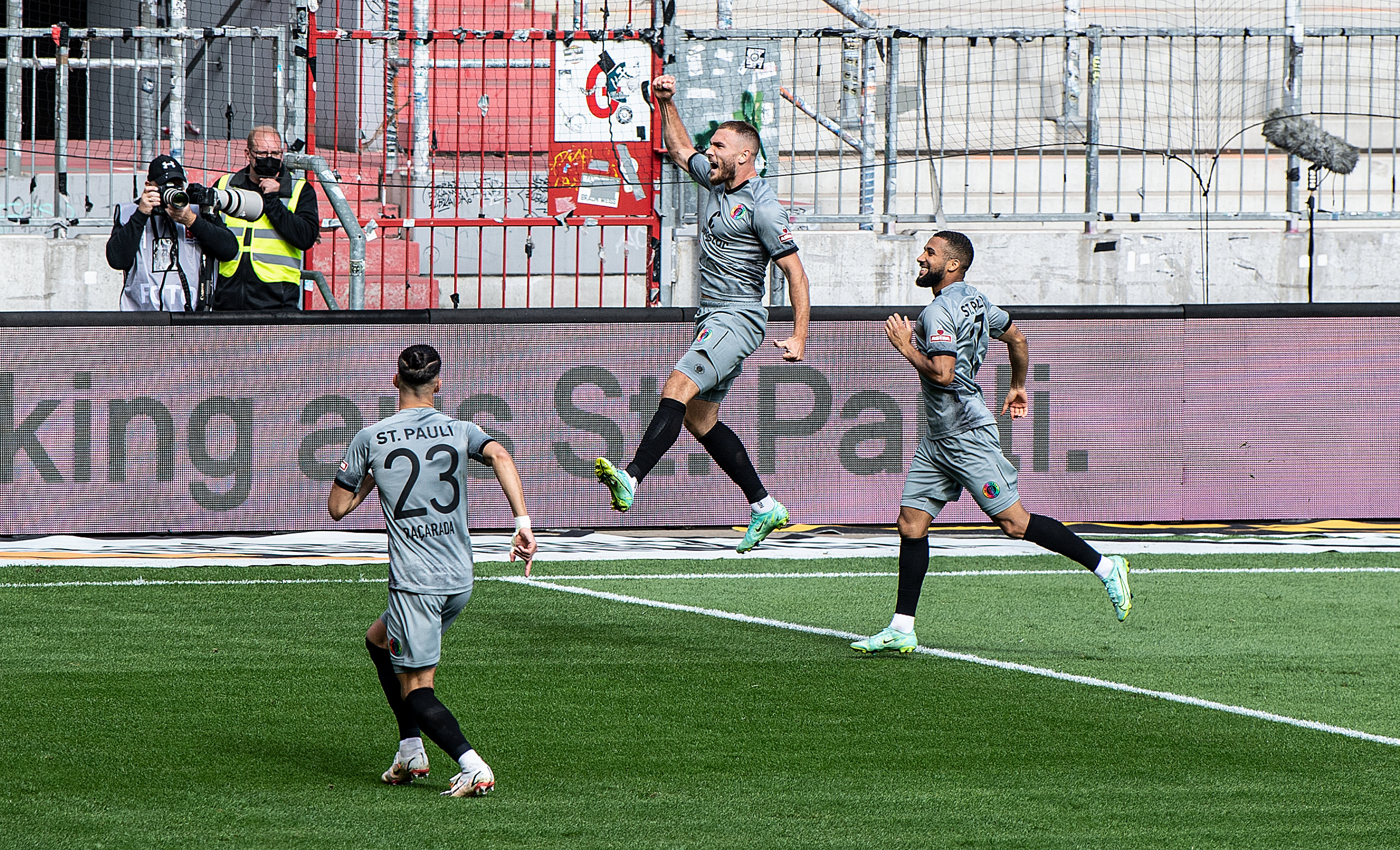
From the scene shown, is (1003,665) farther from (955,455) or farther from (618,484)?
(618,484)

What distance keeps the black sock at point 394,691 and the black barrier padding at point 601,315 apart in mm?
6913

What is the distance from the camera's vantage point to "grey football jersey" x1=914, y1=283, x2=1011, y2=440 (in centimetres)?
740

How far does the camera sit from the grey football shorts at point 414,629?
4.93 m

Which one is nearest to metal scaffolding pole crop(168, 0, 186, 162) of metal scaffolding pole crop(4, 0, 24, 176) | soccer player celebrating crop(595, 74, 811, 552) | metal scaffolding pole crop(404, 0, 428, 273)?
metal scaffolding pole crop(4, 0, 24, 176)

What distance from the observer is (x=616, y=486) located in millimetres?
7164

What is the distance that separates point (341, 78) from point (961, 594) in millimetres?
10073

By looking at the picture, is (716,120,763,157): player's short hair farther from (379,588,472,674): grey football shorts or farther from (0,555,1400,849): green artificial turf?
(379,588,472,674): grey football shorts

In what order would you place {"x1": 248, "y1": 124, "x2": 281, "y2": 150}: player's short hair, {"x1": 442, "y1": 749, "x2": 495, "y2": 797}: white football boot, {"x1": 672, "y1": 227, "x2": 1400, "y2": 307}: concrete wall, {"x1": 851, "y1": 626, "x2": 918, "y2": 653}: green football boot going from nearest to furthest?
{"x1": 442, "y1": 749, "x2": 495, "y2": 797}: white football boot → {"x1": 851, "y1": 626, "x2": 918, "y2": 653}: green football boot → {"x1": 248, "y1": 124, "x2": 281, "y2": 150}: player's short hair → {"x1": 672, "y1": 227, "x2": 1400, "y2": 307}: concrete wall

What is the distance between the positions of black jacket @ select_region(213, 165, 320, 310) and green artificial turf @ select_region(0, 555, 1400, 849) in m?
3.22

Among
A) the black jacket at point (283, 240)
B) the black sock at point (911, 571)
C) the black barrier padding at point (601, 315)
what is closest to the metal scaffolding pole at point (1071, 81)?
the black barrier padding at point (601, 315)

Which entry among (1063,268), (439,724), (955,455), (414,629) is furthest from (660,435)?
(1063,268)

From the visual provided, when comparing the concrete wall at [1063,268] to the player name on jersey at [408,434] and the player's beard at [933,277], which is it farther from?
the player name on jersey at [408,434]

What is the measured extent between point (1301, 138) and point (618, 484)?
34.0 ft

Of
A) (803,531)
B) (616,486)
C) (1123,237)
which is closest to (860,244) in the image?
(1123,237)
